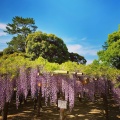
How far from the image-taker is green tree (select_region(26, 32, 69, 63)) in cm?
2252

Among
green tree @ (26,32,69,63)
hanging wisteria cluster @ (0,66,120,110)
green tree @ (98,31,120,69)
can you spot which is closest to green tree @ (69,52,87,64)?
green tree @ (26,32,69,63)

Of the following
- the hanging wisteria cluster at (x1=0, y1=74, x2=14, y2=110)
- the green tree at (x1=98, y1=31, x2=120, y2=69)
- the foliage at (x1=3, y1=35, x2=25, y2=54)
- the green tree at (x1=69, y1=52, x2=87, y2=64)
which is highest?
the foliage at (x1=3, y1=35, x2=25, y2=54)

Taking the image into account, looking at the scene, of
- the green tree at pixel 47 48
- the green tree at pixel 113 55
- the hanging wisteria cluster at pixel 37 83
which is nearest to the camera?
the hanging wisteria cluster at pixel 37 83

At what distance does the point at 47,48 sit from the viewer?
22469mm

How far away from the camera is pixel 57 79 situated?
9.30 m

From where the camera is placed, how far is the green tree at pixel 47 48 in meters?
22.5

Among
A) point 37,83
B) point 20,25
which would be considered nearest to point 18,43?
point 20,25

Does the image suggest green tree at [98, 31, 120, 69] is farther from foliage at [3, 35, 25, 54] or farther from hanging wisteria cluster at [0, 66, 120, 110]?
foliage at [3, 35, 25, 54]

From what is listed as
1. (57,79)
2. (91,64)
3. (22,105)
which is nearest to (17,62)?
(57,79)

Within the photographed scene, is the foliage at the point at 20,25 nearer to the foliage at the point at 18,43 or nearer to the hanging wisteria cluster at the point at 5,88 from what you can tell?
the foliage at the point at 18,43

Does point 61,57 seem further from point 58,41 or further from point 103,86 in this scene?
point 103,86

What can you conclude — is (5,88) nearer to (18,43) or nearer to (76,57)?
(76,57)

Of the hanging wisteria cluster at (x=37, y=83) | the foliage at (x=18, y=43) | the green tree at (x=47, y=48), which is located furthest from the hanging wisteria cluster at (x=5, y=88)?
the foliage at (x=18, y=43)

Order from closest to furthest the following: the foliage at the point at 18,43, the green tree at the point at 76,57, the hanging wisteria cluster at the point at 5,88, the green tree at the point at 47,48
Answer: the hanging wisteria cluster at the point at 5,88 < the green tree at the point at 47,48 < the green tree at the point at 76,57 < the foliage at the point at 18,43
